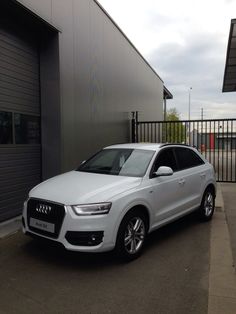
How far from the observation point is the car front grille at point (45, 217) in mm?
4445

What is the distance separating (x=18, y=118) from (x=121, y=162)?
288 centimetres

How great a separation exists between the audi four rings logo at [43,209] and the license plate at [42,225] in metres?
0.13

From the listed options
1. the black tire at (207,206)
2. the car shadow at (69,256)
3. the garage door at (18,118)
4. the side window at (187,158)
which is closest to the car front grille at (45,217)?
the car shadow at (69,256)

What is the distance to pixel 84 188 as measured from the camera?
4.77 meters

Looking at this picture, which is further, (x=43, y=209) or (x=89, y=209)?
(x=43, y=209)

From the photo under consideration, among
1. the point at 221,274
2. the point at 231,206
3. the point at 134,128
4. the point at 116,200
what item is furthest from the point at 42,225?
the point at 134,128

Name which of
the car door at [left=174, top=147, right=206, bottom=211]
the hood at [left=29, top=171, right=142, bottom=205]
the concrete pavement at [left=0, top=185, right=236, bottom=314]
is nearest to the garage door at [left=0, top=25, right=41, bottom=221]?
the concrete pavement at [left=0, top=185, right=236, bottom=314]

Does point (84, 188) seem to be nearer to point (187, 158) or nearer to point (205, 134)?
point (187, 158)

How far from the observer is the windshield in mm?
5531

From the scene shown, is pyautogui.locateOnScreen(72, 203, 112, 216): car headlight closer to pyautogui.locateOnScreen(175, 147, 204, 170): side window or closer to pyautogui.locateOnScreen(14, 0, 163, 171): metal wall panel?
pyautogui.locateOnScreen(175, 147, 204, 170): side window

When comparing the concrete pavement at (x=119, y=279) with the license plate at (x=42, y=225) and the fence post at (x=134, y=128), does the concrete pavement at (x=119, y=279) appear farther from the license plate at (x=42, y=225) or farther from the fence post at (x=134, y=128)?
the fence post at (x=134, y=128)

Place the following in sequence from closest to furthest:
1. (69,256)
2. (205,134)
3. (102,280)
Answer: (102,280), (69,256), (205,134)

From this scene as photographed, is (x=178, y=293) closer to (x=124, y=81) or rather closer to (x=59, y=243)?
(x=59, y=243)

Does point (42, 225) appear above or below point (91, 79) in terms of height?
below
